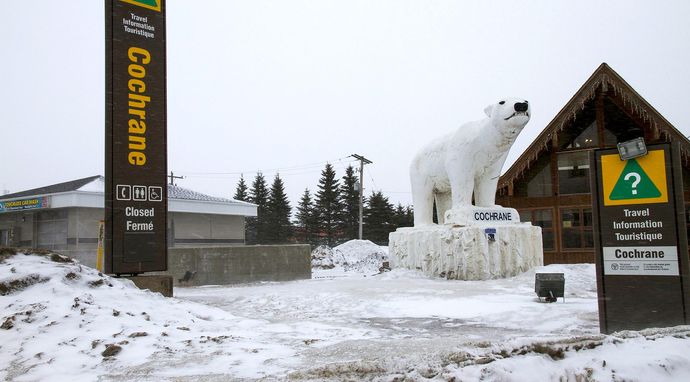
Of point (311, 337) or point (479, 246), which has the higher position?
point (479, 246)

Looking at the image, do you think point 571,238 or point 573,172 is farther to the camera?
point 573,172

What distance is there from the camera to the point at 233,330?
6.89m

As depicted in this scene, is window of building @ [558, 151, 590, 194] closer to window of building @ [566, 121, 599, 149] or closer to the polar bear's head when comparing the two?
window of building @ [566, 121, 599, 149]

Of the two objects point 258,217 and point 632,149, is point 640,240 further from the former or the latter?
point 258,217

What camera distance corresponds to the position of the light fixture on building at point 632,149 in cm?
599

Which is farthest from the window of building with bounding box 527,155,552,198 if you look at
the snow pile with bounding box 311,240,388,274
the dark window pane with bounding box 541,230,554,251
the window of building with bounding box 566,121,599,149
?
the snow pile with bounding box 311,240,388,274

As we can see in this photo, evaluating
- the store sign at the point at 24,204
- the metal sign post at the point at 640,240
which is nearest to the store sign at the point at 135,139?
the metal sign post at the point at 640,240

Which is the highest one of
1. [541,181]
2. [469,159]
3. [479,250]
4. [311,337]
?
[541,181]

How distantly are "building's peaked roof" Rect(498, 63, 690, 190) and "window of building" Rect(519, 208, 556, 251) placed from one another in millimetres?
2043

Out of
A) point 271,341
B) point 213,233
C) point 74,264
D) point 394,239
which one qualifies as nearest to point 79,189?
point 213,233

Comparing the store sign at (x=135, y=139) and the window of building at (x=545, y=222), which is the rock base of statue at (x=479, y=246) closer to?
the store sign at (x=135, y=139)

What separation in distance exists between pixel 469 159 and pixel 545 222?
8.97 m

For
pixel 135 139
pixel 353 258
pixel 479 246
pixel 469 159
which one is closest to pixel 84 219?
pixel 353 258

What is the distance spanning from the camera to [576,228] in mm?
20797
